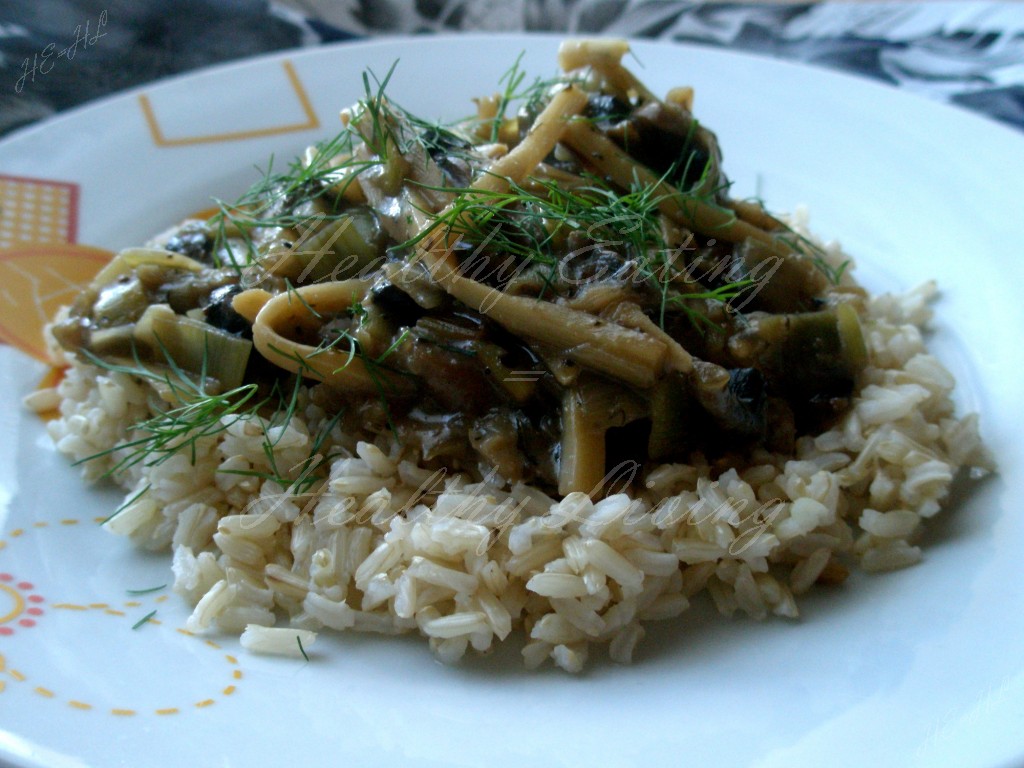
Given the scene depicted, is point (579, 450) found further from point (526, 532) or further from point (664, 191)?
point (664, 191)

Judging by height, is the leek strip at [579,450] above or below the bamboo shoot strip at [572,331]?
below

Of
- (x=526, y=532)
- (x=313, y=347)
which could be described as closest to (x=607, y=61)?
(x=313, y=347)

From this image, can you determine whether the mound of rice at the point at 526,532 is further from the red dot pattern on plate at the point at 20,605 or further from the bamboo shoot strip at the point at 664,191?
the bamboo shoot strip at the point at 664,191

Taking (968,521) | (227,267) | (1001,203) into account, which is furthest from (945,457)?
(227,267)

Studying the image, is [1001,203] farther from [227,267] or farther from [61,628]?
[61,628]

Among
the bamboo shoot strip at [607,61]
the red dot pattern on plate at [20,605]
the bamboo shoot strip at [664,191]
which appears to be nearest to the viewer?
the red dot pattern on plate at [20,605]

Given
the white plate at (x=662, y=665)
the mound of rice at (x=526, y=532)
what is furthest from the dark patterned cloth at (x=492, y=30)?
the mound of rice at (x=526, y=532)
